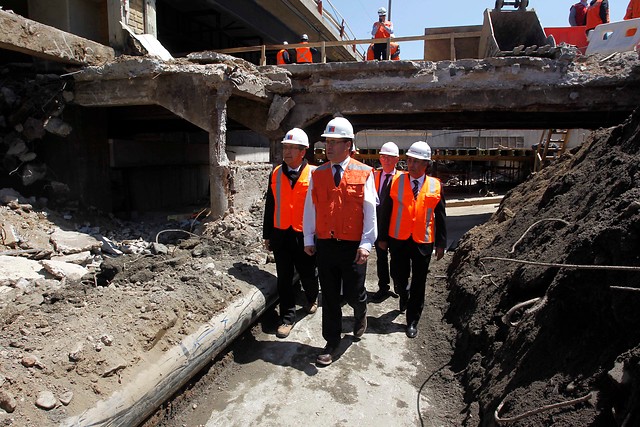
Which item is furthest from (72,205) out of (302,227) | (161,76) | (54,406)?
(54,406)

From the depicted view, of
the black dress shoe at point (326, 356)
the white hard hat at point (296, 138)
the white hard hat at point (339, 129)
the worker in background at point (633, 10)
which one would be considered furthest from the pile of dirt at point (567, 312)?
the worker in background at point (633, 10)

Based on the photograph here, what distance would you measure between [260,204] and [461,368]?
179 inches

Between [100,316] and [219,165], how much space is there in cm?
396

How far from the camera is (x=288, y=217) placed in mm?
4270

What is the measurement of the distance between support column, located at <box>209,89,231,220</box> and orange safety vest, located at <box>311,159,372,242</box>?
11.3 feet

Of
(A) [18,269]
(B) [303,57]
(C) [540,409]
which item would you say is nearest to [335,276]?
(C) [540,409]

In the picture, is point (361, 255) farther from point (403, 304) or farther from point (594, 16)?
point (594, 16)

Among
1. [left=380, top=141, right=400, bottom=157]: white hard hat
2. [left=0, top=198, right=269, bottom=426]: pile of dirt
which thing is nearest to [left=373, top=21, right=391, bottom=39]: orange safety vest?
[left=380, top=141, right=400, bottom=157]: white hard hat

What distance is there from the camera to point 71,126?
310 inches

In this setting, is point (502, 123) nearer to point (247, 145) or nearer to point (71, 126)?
point (247, 145)

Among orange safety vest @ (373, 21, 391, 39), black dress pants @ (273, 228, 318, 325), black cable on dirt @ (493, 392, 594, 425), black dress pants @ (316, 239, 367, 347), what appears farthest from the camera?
orange safety vest @ (373, 21, 391, 39)

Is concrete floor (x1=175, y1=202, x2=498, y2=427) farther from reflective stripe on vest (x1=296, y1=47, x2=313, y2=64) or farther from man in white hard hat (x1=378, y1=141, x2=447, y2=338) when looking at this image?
reflective stripe on vest (x1=296, y1=47, x2=313, y2=64)

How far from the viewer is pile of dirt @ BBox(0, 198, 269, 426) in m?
2.50

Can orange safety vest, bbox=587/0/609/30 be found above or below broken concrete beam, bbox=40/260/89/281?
above
